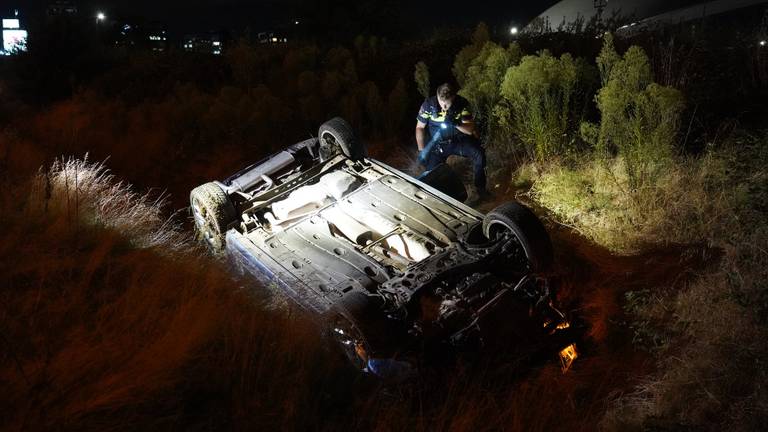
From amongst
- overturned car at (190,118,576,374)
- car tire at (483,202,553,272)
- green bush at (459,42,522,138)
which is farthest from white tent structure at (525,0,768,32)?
car tire at (483,202,553,272)

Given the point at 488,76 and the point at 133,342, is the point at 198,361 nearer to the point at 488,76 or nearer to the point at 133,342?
the point at 133,342

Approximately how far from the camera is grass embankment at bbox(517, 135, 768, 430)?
3.06 meters

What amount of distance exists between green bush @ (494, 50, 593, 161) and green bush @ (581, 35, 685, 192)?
59 cm

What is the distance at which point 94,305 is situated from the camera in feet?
12.8

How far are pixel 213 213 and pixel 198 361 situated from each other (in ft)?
8.18

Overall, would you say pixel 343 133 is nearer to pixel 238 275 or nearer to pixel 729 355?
pixel 238 275

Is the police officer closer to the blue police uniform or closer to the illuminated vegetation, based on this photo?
the blue police uniform

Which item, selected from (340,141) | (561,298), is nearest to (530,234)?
(561,298)

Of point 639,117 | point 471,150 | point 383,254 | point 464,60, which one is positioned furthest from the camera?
point 464,60

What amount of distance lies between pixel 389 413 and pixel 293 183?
3.49 metres

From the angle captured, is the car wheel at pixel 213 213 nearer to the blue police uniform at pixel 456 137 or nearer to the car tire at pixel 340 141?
the car tire at pixel 340 141

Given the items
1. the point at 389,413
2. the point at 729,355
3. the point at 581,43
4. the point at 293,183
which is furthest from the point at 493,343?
the point at 581,43

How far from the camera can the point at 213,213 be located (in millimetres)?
5625

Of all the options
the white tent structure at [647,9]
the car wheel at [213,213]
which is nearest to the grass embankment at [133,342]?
the car wheel at [213,213]
